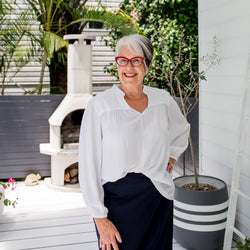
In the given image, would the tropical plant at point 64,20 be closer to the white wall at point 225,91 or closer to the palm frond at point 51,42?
the palm frond at point 51,42

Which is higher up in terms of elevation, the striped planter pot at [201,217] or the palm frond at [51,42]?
the palm frond at [51,42]

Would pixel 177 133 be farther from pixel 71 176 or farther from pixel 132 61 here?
pixel 71 176

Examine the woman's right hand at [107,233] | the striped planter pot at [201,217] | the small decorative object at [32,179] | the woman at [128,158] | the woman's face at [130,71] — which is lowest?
the small decorative object at [32,179]

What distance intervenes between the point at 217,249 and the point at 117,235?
1572mm

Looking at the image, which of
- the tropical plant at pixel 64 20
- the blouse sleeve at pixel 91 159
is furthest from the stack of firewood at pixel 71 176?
the blouse sleeve at pixel 91 159

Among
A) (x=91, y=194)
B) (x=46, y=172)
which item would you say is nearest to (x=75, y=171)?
(x=46, y=172)

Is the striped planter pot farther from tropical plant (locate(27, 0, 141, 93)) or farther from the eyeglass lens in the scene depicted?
tropical plant (locate(27, 0, 141, 93))

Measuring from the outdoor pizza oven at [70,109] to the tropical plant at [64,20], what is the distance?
596 millimetres

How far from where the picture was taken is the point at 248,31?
8.22 ft

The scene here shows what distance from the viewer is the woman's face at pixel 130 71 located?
1479 mm

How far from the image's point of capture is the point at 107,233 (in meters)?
1.44

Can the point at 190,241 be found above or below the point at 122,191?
below

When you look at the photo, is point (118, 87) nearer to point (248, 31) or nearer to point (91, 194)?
point (91, 194)

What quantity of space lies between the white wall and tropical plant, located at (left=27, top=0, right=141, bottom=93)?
5.92ft
